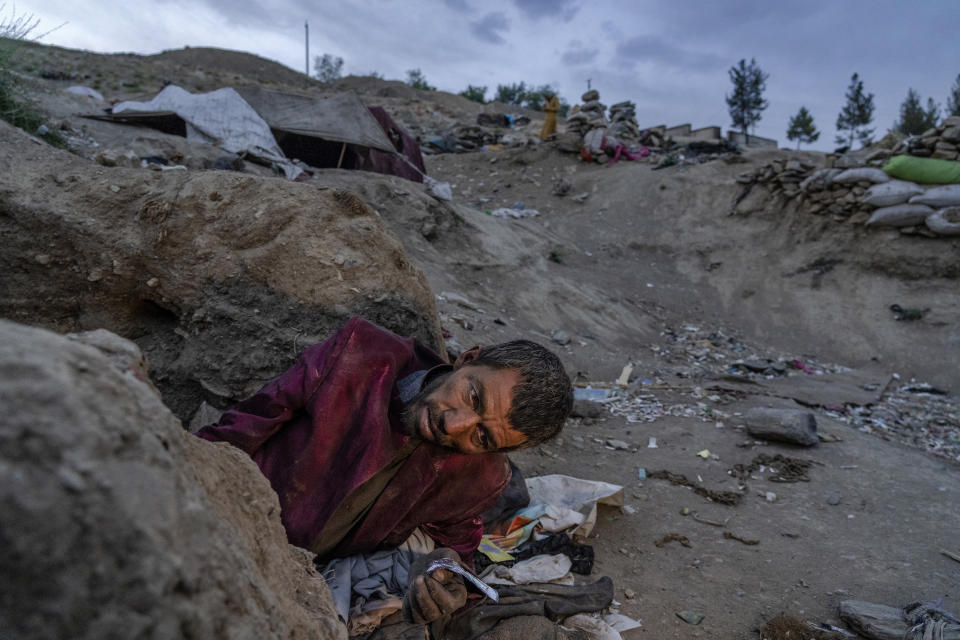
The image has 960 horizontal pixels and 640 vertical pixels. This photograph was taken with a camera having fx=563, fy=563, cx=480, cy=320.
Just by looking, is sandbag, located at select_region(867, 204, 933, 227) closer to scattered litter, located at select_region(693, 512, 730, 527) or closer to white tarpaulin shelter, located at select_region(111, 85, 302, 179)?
scattered litter, located at select_region(693, 512, 730, 527)

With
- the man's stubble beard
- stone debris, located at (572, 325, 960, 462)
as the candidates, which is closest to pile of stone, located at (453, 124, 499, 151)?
stone debris, located at (572, 325, 960, 462)

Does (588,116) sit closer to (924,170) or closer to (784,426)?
(924,170)

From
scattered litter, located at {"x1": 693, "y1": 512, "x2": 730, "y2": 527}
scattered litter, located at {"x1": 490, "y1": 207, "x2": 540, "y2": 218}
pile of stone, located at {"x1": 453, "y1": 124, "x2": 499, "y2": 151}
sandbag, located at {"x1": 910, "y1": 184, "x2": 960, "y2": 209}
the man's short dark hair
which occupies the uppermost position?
pile of stone, located at {"x1": 453, "y1": 124, "x2": 499, "y2": 151}

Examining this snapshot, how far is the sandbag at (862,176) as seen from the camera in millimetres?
8781

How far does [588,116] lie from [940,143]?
7.97m

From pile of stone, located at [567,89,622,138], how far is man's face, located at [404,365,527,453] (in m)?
13.8

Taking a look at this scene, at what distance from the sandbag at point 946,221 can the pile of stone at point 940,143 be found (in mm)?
936

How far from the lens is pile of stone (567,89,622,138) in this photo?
576 inches

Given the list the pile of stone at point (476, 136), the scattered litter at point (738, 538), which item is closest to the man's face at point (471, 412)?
the scattered litter at point (738, 538)

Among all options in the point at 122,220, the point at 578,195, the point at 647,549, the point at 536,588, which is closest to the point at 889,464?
the point at 647,549

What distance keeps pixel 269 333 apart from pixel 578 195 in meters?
10.4

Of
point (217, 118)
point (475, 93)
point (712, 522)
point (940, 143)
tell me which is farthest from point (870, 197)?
point (475, 93)

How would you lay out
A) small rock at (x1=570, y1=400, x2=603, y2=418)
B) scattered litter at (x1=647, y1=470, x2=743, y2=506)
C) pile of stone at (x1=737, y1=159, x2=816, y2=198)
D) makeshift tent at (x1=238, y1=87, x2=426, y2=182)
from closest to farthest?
scattered litter at (x1=647, y1=470, x2=743, y2=506), small rock at (x1=570, y1=400, x2=603, y2=418), makeshift tent at (x1=238, y1=87, x2=426, y2=182), pile of stone at (x1=737, y1=159, x2=816, y2=198)

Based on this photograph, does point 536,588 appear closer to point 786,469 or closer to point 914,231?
point 786,469
